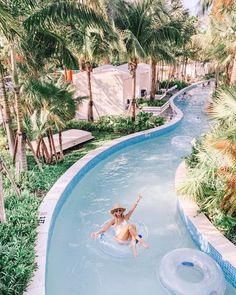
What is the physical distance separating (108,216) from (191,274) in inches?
134

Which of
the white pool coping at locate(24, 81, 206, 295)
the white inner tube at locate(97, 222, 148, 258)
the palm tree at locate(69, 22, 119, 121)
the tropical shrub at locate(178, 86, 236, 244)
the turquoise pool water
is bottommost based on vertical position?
the turquoise pool water

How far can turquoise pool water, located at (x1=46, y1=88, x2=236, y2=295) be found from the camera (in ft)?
22.2

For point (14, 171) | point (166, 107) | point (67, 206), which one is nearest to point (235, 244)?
point (67, 206)

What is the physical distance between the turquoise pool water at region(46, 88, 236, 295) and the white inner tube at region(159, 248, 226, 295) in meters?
0.43

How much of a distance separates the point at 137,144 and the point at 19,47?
803cm

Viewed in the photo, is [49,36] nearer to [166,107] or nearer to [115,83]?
[115,83]

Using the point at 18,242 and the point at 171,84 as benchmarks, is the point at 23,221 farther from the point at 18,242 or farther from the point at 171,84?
the point at 171,84

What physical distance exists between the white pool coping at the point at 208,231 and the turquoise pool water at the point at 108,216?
570 mm

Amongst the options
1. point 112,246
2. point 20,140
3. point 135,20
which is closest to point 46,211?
point 112,246

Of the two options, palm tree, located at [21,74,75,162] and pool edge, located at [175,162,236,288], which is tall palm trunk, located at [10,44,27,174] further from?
pool edge, located at [175,162,236,288]

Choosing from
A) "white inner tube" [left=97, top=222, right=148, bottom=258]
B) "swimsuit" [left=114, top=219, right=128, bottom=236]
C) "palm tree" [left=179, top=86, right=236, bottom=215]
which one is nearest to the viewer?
"palm tree" [left=179, top=86, right=236, bottom=215]

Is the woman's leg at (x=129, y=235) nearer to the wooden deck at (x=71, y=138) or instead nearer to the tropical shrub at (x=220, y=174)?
the tropical shrub at (x=220, y=174)

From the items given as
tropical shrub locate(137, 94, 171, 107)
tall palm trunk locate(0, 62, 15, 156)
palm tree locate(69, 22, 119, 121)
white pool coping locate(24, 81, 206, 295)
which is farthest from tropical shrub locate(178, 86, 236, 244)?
tropical shrub locate(137, 94, 171, 107)

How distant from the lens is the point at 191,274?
6695 mm
